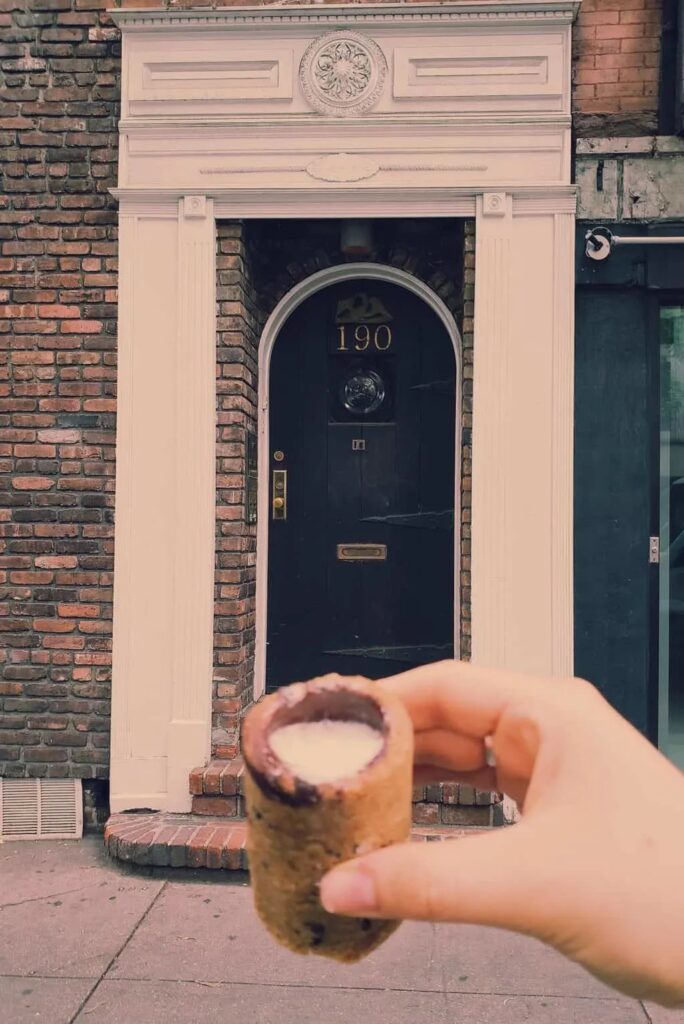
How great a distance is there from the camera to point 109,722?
5148 millimetres

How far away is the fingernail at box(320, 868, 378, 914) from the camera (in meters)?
1.24

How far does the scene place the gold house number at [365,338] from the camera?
5.55 metres

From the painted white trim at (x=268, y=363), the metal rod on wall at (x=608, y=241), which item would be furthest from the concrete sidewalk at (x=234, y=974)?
the metal rod on wall at (x=608, y=241)

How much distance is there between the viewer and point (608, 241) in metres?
4.99

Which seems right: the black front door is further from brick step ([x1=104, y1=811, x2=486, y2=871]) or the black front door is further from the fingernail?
the fingernail

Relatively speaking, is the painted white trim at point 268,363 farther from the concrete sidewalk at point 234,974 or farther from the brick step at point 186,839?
the concrete sidewalk at point 234,974

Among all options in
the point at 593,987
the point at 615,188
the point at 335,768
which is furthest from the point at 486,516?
the point at 335,768

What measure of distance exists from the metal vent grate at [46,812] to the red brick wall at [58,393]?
0.28 feet

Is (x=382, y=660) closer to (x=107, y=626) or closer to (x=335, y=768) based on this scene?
(x=107, y=626)

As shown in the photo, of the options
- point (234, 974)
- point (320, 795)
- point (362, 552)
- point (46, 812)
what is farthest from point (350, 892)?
point (46, 812)

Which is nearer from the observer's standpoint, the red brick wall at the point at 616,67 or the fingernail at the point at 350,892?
the fingernail at the point at 350,892

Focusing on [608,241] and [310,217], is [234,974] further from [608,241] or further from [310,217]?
[608,241]

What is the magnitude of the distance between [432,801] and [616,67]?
407 centimetres

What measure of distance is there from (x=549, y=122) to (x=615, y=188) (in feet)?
1.65
